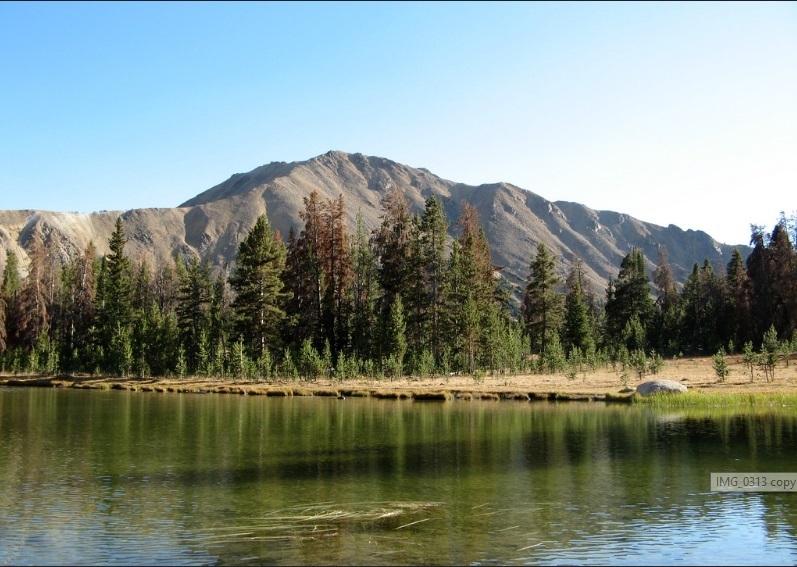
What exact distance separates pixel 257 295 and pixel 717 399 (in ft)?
144

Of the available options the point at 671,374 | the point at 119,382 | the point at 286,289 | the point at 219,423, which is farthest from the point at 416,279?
the point at 219,423

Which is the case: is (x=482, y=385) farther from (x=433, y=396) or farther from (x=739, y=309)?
(x=739, y=309)

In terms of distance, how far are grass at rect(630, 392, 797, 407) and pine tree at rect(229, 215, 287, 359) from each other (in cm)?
3856

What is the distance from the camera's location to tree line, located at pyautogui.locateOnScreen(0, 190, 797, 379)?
63.8 meters

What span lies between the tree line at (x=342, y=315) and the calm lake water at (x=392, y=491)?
27142 millimetres

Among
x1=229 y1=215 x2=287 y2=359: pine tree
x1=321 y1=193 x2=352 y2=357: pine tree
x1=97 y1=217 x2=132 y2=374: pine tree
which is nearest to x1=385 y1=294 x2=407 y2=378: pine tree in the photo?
x1=321 y1=193 x2=352 y2=357: pine tree

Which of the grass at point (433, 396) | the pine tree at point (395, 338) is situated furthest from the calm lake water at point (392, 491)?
the pine tree at point (395, 338)

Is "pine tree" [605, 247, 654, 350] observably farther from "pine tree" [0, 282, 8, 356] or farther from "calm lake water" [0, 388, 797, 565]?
"pine tree" [0, 282, 8, 356]

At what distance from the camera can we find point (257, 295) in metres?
66.7

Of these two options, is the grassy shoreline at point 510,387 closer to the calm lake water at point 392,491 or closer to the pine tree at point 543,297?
the calm lake water at point 392,491

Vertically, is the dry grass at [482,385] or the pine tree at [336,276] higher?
the pine tree at [336,276]

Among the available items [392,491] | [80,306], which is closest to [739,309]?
[392,491]

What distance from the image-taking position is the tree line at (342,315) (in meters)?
63.8

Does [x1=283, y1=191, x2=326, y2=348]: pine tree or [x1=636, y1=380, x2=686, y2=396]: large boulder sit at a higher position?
[x1=283, y1=191, x2=326, y2=348]: pine tree
